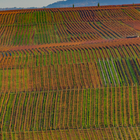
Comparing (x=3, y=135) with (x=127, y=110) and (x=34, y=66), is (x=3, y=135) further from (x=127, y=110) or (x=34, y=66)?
(x=127, y=110)

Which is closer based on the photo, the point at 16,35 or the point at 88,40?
the point at 88,40

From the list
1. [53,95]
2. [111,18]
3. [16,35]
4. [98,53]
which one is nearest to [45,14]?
[16,35]

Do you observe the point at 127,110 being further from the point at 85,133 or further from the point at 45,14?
the point at 45,14

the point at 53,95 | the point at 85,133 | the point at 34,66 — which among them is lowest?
the point at 85,133

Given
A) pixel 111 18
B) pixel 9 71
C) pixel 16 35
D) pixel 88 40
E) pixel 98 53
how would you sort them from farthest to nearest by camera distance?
pixel 111 18 → pixel 16 35 → pixel 88 40 → pixel 98 53 → pixel 9 71

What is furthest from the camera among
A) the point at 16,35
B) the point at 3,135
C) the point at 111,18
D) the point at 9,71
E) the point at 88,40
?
the point at 111,18

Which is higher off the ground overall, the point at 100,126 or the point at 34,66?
the point at 34,66
